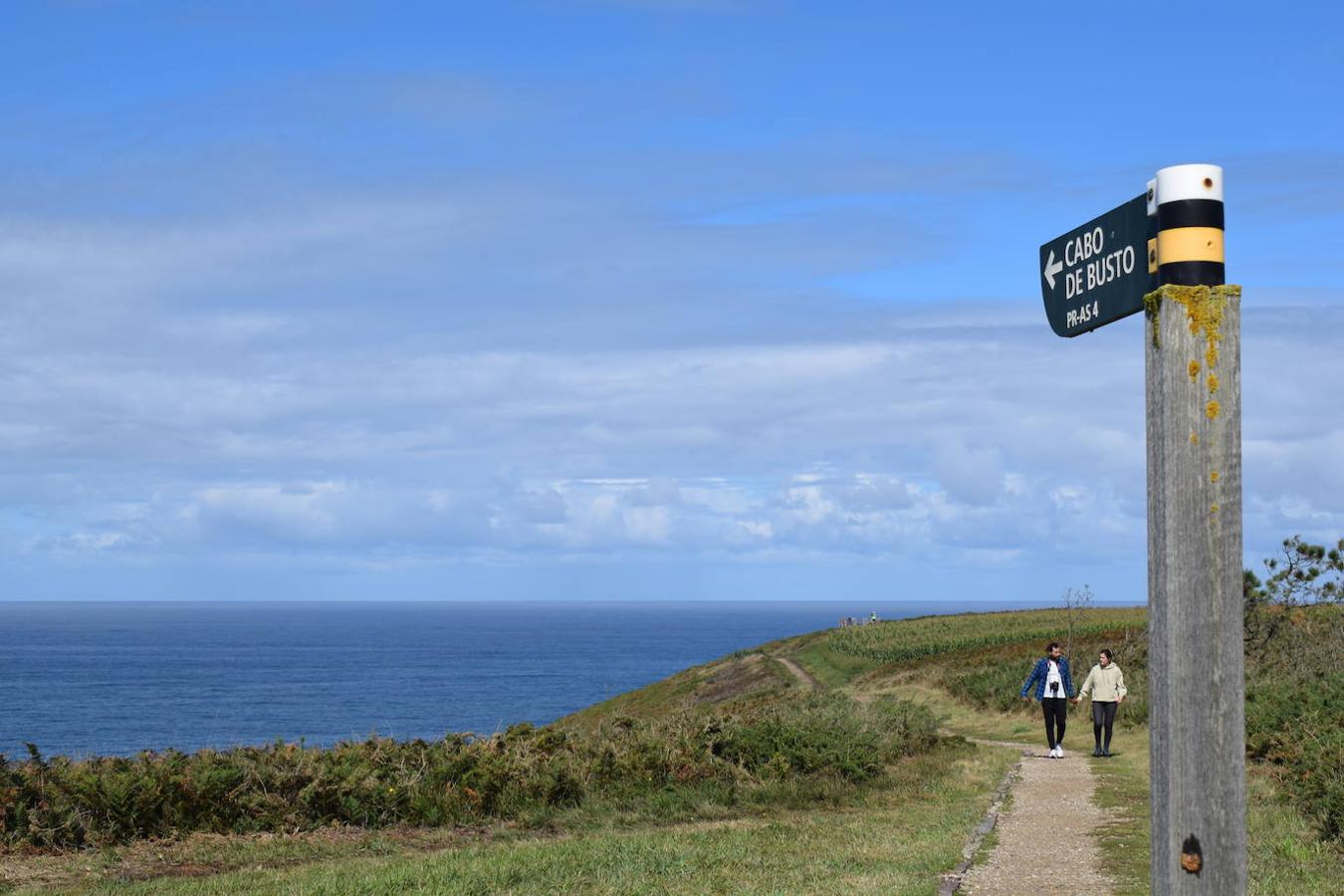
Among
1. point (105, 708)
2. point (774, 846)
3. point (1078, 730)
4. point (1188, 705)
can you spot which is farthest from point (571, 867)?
point (105, 708)

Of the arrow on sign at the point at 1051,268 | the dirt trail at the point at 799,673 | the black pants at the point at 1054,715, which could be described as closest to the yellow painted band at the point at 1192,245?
the arrow on sign at the point at 1051,268

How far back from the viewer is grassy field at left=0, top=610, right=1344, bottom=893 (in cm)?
1032

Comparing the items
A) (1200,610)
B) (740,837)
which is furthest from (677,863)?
(1200,610)

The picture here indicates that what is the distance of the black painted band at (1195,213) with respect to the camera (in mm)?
3965

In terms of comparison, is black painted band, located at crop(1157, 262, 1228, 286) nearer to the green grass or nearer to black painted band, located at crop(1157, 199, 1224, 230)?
black painted band, located at crop(1157, 199, 1224, 230)

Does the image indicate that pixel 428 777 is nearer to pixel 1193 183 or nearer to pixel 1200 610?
pixel 1200 610

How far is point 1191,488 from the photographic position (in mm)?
3820

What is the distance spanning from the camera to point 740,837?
12523 millimetres

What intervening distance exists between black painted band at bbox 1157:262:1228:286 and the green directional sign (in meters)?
0.08

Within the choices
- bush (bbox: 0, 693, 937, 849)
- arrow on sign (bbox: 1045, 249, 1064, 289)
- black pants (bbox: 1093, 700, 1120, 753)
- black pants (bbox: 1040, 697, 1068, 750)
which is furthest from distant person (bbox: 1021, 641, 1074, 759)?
arrow on sign (bbox: 1045, 249, 1064, 289)

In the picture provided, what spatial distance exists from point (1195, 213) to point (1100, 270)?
1.47 ft

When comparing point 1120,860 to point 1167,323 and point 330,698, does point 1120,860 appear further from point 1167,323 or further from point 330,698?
point 330,698

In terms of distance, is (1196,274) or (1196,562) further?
(1196,274)

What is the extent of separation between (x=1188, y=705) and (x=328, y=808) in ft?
38.5
